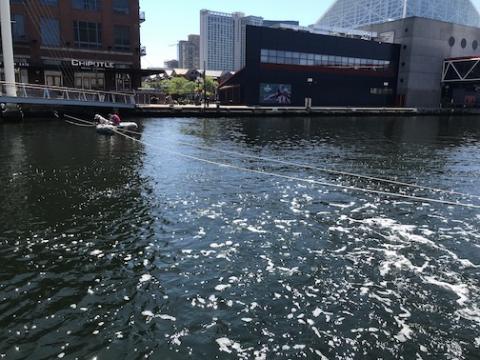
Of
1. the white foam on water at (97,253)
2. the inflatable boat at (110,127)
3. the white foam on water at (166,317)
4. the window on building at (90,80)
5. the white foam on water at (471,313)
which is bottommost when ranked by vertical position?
the white foam on water at (166,317)

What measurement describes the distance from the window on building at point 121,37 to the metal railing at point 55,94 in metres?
18.8

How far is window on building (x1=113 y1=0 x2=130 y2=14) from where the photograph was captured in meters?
75.1

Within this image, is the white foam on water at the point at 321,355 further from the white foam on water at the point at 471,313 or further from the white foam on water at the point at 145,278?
the white foam on water at the point at 145,278

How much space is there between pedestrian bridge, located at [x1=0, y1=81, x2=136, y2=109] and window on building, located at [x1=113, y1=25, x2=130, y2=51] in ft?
62.4

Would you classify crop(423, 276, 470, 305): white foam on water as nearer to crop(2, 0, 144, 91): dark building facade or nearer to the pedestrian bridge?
the pedestrian bridge

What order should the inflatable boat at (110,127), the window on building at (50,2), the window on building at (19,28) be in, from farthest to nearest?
the window on building at (50,2), the window on building at (19,28), the inflatable boat at (110,127)

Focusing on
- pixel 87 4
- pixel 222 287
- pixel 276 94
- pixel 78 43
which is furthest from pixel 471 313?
pixel 276 94

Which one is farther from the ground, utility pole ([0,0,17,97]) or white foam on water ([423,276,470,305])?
utility pole ([0,0,17,97])

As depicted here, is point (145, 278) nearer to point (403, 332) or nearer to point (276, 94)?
point (403, 332)

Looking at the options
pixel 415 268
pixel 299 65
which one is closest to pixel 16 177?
pixel 415 268

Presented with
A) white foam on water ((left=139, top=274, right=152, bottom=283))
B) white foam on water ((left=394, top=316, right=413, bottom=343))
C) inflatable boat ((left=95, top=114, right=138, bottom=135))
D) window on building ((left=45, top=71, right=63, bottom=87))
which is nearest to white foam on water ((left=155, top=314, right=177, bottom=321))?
white foam on water ((left=139, top=274, right=152, bottom=283))

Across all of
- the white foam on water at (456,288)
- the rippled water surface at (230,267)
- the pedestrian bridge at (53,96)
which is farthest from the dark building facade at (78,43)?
the white foam on water at (456,288)

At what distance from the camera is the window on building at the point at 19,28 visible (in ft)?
228

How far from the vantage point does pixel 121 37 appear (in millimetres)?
76062
